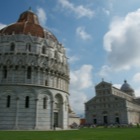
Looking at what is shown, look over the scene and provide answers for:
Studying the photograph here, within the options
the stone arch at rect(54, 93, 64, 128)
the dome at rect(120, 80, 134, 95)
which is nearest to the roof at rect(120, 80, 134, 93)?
the dome at rect(120, 80, 134, 95)

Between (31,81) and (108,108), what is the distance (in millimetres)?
51999

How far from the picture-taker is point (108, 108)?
265 ft

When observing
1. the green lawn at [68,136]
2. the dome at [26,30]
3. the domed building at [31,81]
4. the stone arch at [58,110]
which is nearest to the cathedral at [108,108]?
the domed building at [31,81]

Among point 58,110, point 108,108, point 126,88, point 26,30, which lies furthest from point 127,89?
point 26,30

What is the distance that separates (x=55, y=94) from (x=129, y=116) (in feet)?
161

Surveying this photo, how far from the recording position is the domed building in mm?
33344

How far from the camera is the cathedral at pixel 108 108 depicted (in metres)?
77.6

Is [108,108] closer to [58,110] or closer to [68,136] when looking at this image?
[58,110]

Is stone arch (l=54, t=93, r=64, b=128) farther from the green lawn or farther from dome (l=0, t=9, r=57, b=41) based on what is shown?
the green lawn

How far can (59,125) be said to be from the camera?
1480 inches

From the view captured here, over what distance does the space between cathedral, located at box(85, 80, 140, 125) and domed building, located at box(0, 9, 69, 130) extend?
42.3m

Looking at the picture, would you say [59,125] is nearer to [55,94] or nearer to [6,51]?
[55,94]

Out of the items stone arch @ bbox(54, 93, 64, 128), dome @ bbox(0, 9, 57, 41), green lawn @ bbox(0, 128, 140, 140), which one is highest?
dome @ bbox(0, 9, 57, 41)

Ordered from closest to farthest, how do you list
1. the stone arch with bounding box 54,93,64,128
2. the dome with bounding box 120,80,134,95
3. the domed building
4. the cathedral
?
1. the domed building
2. the stone arch with bounding box 54,93,64,128
3. the cathedral
4. the dome with bounding box 120,80,134,95
